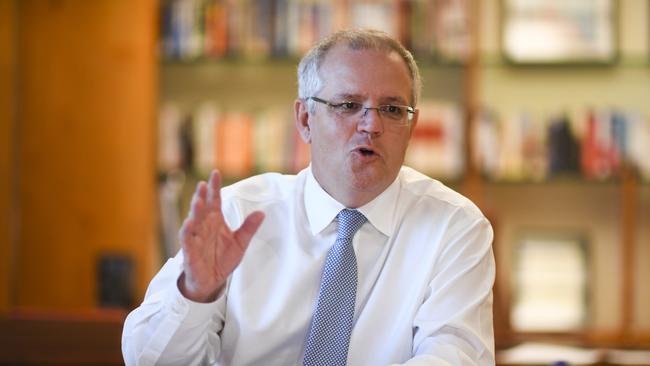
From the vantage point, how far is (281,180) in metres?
2.12

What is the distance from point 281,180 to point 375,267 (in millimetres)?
297

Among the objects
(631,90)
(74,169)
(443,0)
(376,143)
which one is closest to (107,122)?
(74,169)

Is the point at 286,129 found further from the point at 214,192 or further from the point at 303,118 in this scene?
the point at 214,192

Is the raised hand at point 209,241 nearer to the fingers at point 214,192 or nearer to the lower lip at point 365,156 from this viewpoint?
the fingers at point 214,192

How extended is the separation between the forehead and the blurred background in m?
2.39

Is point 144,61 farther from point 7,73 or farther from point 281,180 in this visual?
point 281,180

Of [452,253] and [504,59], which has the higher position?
[504,59]

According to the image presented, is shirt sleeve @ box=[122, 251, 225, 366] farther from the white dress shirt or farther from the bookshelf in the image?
the bookshelf

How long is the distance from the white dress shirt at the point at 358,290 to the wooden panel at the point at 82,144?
243 centimetres

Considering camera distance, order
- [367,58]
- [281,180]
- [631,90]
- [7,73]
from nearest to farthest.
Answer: [367,58] < [281,180] < [7,73] < [631,90]

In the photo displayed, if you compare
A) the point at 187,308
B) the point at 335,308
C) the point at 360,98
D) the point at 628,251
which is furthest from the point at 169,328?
the point at 628,251

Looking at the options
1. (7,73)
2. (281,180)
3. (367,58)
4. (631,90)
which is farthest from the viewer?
(631,90)

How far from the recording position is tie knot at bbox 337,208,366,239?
1974 mm

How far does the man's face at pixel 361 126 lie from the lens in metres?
1.89
